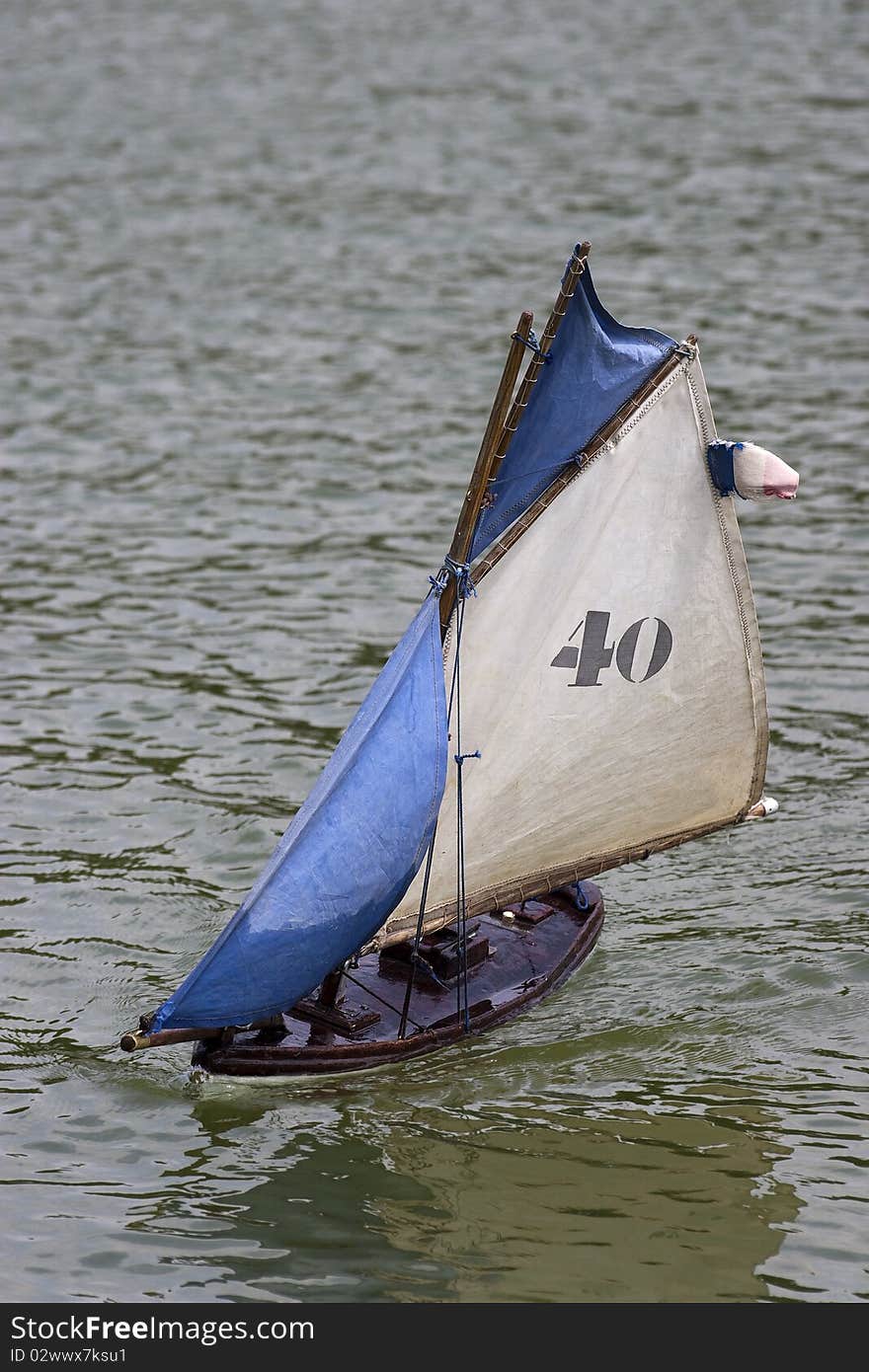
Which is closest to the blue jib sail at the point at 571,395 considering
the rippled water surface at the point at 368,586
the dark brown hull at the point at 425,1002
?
the dark brown hull at the point at 425,1002

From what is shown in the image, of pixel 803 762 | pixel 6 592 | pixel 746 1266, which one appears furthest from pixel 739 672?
pixel 6 592

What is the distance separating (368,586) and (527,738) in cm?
894

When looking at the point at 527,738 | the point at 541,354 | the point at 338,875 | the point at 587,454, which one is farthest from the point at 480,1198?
the point at 541,354

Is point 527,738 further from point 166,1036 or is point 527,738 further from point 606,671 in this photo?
point 166,1036

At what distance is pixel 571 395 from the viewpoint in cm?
1504

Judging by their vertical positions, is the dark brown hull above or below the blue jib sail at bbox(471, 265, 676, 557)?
below

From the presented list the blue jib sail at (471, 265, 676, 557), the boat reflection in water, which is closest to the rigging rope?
the blue jib sail at (471, 265, 676, 557)

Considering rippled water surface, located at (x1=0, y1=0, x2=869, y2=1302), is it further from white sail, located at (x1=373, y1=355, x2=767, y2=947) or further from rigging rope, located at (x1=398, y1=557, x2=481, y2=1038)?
white sail, located at (x1=373, y1=355, x2=767, y2=947)

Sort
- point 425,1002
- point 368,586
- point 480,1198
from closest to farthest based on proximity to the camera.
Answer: point 480,1198
point 425,1002
point 368,586

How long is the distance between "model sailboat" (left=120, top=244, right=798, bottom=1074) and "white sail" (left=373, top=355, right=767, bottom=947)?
0.06 feet

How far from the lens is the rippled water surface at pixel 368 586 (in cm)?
1366

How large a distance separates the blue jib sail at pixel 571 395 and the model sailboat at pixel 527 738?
0.9 inches

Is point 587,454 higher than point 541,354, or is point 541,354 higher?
point 541,354

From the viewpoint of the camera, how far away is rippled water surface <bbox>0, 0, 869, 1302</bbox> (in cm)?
1366
